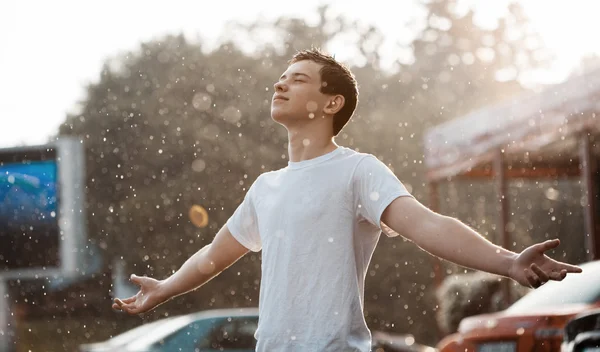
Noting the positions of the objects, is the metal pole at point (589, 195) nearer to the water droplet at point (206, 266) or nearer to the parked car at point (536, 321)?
the parked car at point (536, 321)

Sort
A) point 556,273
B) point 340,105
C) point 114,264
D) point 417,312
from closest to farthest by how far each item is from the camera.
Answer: point 556,273
point 340,105
point 417,312
point 114,264

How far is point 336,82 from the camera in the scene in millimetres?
3111

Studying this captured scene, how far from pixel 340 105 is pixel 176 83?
87.8 ft

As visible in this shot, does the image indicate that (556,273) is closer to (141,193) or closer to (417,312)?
(417,312)

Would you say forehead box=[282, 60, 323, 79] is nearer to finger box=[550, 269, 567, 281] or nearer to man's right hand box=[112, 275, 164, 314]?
man's right hand box=[112, 275, 164, 314]

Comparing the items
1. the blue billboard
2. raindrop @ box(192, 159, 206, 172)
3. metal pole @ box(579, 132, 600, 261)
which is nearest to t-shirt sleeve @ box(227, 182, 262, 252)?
the blue billboard

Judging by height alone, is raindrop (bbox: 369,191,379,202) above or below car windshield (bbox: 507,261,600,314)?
above

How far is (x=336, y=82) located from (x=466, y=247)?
0.76m

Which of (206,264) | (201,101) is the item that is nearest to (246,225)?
(206,264)

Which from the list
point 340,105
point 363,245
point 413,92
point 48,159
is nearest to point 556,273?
point 363,245

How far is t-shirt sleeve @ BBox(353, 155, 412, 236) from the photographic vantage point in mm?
2752

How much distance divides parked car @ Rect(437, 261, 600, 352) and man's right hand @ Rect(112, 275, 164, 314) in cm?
334

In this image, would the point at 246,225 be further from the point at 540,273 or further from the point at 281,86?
the point at 540,273

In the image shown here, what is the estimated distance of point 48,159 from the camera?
8.79 metres
